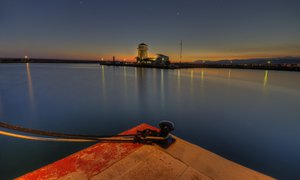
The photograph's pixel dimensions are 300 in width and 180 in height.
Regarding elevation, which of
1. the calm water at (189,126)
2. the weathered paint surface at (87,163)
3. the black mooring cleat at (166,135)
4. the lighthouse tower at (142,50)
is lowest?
the calm water at (189,126)

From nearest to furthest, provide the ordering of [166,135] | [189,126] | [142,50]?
[166,135] → [189,126] → [142,50]

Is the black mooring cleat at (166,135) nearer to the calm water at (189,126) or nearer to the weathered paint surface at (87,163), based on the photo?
the weathered paint surface at (87,163)

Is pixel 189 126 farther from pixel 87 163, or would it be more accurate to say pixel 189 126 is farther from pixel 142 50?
pixel 142 50

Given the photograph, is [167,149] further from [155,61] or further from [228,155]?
[155,61]

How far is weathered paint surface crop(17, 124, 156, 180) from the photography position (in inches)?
62.8

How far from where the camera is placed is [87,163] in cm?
178

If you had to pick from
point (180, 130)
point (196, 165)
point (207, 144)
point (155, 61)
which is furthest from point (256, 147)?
point (155, 61)

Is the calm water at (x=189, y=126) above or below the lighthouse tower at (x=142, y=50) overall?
below

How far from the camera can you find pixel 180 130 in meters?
5.48

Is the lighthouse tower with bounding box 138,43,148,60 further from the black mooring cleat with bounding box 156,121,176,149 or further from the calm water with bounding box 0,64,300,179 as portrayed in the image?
the black mooring cleat with bounding box 156,121,176,149

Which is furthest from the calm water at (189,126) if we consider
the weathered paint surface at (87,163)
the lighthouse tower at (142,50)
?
the lighthouse tower at (142,50)

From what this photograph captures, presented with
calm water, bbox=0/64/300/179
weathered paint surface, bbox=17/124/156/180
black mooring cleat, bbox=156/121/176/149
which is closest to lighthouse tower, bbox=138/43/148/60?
calm water, bbox=0/64/300/179

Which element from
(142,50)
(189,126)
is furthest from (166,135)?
(142,50)

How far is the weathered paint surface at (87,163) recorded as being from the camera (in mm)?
1596
